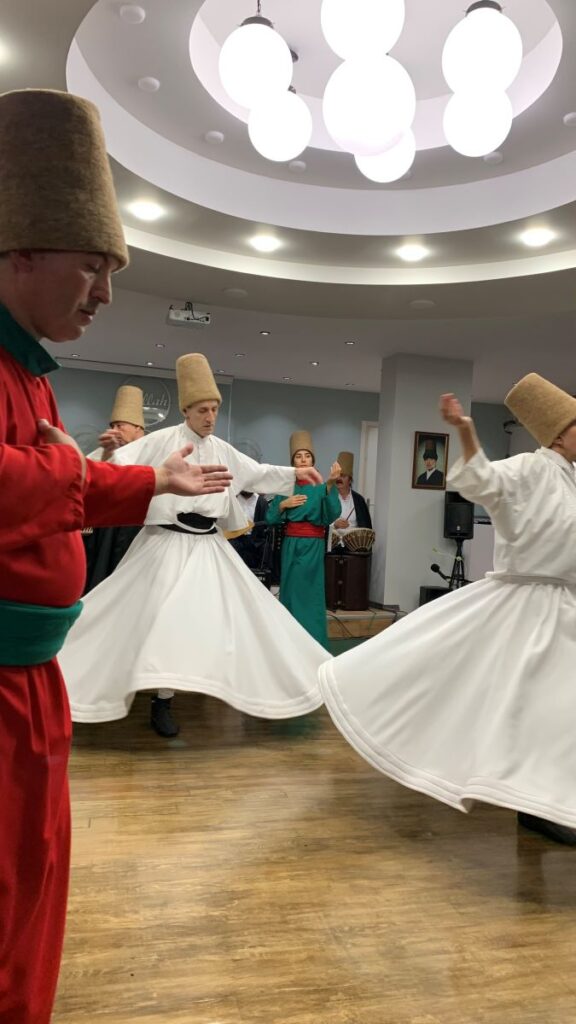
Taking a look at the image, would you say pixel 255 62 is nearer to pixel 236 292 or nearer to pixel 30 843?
pixel 30 843

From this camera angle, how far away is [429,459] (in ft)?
26.4

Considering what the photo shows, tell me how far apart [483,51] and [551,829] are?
2.67m

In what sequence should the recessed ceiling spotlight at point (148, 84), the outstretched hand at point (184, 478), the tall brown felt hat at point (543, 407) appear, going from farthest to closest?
the recessed ceiling spotlight at point (148, 84)
the tall brown felt hat at point (543, 407)
the outstretched hand at point (184, 478)

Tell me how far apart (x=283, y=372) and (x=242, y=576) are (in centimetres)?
712

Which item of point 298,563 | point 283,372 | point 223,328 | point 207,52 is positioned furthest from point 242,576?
point 283,372

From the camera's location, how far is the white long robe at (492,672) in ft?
6.98

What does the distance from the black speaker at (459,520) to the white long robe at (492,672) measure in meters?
5.17

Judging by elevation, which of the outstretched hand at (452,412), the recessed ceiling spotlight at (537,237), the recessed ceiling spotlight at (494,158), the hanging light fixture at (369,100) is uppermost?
the recessed ceiling spotlight at (494,158)

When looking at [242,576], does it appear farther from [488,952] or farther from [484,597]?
[488,952]

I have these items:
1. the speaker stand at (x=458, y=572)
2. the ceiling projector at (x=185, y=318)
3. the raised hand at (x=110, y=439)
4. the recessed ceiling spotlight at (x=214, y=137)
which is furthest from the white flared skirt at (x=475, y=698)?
the speaker stand at (x=458, y=572)

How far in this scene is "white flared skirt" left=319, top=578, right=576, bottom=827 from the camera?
6.86 feet

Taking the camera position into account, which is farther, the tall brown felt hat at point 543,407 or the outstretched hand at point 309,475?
the outstretched hand at point 309,475

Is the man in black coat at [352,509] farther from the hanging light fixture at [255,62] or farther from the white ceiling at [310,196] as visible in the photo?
the hanging light fixture at [255,62]

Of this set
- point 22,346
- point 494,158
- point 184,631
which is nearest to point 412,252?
point 494,158
